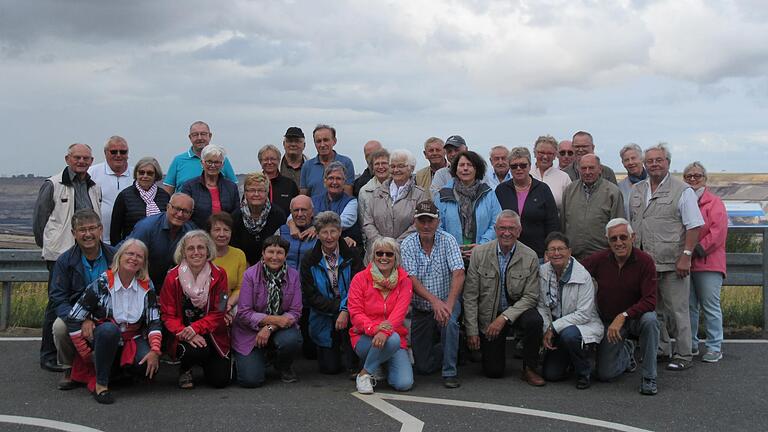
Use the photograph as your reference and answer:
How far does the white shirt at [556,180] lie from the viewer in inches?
335

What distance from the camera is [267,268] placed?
705 centimetres

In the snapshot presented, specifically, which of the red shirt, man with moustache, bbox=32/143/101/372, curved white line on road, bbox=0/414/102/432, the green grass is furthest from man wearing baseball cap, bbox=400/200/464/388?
the green grass

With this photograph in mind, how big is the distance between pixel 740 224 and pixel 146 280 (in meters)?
7.09

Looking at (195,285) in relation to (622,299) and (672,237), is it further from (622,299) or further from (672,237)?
(672,237)

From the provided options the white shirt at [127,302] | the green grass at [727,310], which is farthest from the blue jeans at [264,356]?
the green grass at [727,310]

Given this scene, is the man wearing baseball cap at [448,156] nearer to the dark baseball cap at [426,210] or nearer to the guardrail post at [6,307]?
the dark baseball cap at [426,210]

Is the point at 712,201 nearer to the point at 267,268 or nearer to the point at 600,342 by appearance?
the point at 600,342

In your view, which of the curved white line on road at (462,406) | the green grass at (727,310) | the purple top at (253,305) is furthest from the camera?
the green grass at (727,310)

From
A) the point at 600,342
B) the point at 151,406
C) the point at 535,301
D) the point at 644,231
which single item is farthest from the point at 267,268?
the point at 644,231

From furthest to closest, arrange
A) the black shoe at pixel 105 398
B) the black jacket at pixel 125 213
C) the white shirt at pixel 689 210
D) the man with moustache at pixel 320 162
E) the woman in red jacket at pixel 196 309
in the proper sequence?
the man with moustache at pixel 320 162 → the black jacket at pixel 125 213 → the white shirt at pixel 689 210 → the woman in red jacket at pixel 196 309 → the black shoe at pixel 105 398

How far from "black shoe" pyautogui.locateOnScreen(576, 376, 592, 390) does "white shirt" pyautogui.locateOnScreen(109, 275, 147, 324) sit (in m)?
3.91

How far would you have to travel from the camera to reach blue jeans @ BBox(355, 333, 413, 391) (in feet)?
22.1

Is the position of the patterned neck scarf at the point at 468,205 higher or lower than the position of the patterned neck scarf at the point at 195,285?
higher

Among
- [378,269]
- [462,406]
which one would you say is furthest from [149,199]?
[462,406]
